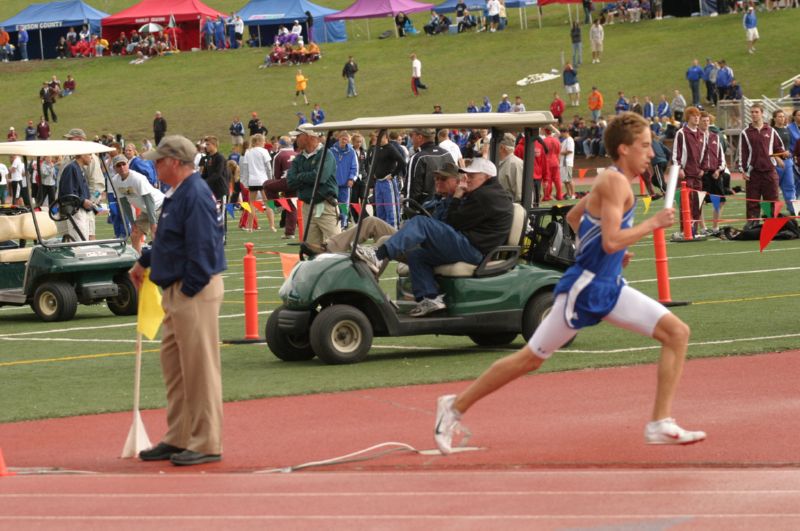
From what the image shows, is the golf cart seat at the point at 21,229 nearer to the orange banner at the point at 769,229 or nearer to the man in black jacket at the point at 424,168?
the man in black jacket at the point at 424,168

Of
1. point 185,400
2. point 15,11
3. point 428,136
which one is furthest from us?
point 15,11

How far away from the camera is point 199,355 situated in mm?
8430

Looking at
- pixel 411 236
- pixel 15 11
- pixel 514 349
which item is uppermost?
pixel 15 11

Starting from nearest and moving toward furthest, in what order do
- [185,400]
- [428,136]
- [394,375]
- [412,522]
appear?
[412,522] < [185,400] < [394,375] < [428,136]

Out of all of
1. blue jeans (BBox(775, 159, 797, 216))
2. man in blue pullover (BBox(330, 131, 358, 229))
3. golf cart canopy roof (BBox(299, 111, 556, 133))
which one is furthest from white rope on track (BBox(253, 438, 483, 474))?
man in blue pullover (BBox(330, 131, 358, 229))

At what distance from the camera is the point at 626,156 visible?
8039mm

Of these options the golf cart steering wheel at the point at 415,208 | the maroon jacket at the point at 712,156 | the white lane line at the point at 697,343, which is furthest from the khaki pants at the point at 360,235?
the maroon jacket at the point at 712,156

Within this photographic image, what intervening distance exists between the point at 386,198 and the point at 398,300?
13.2 metres

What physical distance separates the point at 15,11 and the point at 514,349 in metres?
85.1

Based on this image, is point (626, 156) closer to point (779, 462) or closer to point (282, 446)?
point (779, 462)

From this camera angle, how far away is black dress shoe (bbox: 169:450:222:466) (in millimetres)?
8430

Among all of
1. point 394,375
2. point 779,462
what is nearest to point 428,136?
point 394,375

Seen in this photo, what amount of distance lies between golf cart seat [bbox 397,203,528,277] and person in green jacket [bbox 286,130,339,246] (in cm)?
388

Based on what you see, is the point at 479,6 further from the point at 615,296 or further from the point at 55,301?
the point at 615,296
